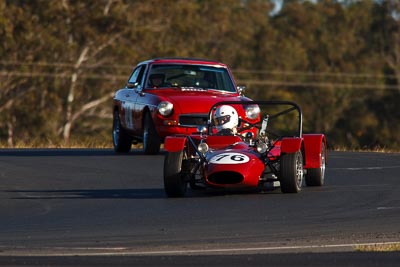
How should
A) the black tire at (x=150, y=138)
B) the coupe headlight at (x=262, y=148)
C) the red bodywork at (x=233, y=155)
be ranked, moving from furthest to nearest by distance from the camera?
the black tire at (x=150, y=138)
the coupe headlight at (x=262, y=148)
the red bodywork at (x=233, y=155)

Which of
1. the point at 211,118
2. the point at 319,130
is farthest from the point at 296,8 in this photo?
the point at 211,118

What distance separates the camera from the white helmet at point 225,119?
1462 centimetres

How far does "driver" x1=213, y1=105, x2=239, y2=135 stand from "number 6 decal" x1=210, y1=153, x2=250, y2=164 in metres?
1.00

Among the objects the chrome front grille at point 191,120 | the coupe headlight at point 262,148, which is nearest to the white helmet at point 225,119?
the coupe headlight at point 262,148

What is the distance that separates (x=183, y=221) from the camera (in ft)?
37.6

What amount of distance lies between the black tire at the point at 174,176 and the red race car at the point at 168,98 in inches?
208

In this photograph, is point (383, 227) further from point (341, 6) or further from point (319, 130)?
point (341, 6)

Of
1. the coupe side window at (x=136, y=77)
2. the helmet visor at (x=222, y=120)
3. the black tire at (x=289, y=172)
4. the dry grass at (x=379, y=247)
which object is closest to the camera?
the dry grass at (x=379, y=247)

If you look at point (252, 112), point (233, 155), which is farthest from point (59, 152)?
point (233, 155)

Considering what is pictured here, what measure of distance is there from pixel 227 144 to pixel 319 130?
58.7m

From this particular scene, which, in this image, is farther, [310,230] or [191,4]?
[191,4]

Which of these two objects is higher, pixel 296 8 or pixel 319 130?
pixel 296 8

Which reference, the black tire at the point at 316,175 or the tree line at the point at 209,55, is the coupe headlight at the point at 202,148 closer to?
the black tire at the point at 316,175

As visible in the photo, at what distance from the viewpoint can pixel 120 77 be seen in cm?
5591
